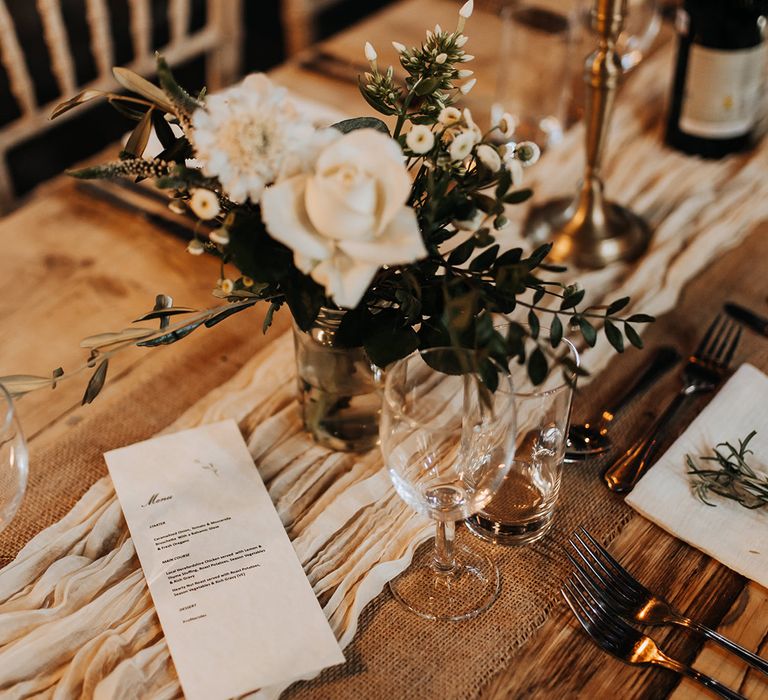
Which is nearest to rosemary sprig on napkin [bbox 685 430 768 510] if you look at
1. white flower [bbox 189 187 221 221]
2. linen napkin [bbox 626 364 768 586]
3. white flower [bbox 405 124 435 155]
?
linen napkin [bbox 626 364 768 586]

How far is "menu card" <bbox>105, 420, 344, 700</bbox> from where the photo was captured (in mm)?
731

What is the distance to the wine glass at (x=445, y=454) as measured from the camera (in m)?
0.71

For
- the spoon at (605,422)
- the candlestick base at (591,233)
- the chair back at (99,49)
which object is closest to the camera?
the spoon at (605,422)

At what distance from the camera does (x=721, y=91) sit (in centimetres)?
129

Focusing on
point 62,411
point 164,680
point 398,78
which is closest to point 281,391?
point 62,411

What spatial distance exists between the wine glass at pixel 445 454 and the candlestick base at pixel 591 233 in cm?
52

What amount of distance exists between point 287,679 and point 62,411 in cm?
44

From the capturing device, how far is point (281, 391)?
100 cm

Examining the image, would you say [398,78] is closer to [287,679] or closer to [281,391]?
[281,391]

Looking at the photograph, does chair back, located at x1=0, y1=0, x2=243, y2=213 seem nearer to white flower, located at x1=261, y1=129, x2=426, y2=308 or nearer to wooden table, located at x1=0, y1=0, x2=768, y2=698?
wooden table, located at x1=0, y1=0, x2=768, y2=698

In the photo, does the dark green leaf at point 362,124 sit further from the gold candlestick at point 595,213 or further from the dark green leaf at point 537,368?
the gold candlestick at point 595,213

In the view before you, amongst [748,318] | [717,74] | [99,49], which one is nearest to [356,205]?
[748,318]

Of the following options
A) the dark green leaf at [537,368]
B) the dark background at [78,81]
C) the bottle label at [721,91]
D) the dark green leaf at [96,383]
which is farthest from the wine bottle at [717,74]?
the dark background at [78,81]

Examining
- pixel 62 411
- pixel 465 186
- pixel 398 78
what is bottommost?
pixel 62 411
